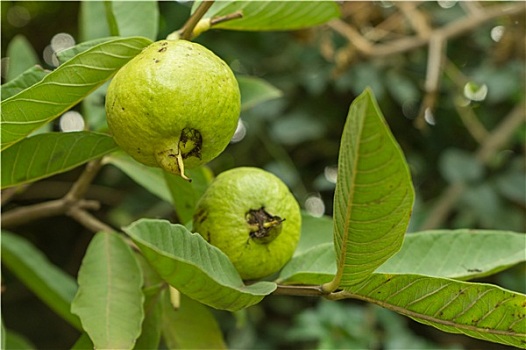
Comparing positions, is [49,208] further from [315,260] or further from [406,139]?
[406,139]

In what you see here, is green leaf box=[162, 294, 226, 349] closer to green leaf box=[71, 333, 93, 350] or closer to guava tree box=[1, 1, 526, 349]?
guava tree box=[1, 1, 526, 349]

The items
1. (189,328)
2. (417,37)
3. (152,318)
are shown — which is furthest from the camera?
(417,37)

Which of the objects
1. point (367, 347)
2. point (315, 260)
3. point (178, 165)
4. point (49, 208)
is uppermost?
point (178, 165)

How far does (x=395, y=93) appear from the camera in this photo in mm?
1850

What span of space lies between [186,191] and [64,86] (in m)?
0.27

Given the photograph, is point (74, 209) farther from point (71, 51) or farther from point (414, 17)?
point (414, 17)

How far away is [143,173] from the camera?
109 centimetres

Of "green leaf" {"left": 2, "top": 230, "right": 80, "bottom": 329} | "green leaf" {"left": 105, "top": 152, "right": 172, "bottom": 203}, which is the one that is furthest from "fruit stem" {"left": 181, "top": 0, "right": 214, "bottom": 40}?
"green leaf" {"left": 2, "top": 230, "right": 80, "bottom": 329}

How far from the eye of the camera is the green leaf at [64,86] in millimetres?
A: 689

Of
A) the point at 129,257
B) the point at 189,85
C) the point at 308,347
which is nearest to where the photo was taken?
the point at 189,85

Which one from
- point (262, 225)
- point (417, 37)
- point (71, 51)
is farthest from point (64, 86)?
point (417, 37)

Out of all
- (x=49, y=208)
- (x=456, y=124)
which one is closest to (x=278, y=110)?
(x=456, y=124)

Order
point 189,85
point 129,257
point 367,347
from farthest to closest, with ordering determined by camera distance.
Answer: point 367,347 → point 129,257 → point 189,85

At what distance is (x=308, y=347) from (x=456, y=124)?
780mm
